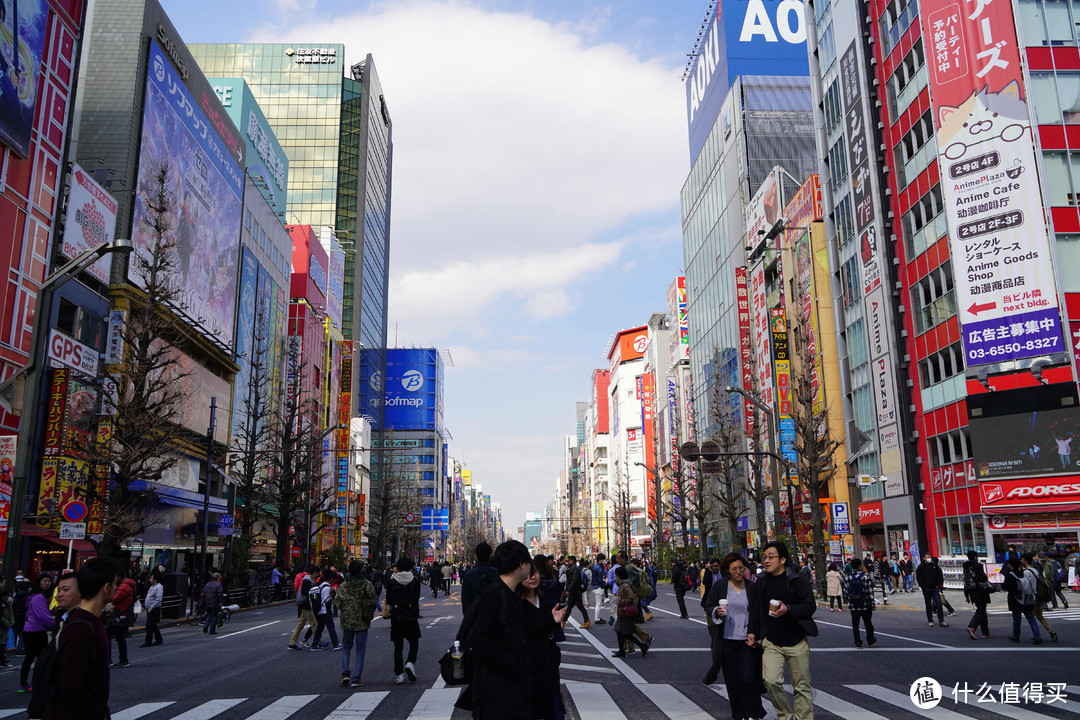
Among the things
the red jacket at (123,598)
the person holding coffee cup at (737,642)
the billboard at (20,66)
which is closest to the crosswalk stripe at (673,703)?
the person holding coffee cup at (737,642)

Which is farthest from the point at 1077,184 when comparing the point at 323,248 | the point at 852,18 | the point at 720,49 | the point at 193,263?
the point at 323,248

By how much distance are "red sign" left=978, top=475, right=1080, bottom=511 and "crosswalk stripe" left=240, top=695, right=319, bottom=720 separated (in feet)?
102

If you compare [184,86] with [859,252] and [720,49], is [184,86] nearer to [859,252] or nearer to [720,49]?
[859,252]

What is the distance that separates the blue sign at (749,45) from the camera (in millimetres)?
70125

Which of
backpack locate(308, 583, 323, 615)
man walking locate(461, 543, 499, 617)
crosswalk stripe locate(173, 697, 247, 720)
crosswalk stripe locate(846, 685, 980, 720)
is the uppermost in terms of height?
man walking locate(461, 543, 499, 617)

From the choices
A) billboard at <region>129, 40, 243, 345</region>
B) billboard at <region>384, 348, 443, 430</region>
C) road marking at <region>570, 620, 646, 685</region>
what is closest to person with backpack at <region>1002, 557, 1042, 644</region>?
road marking at <region>570, 620, 646, 685</region>

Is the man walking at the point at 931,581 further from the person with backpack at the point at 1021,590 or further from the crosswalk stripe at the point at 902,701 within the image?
the crosswalk stripe at the point at 902,701

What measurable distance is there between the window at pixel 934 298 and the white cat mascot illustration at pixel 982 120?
17.3ft

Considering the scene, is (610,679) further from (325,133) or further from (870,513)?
(325,133)

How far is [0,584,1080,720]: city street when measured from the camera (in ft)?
29.6

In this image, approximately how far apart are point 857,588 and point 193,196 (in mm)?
36705

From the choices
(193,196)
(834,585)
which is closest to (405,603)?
(834,585)

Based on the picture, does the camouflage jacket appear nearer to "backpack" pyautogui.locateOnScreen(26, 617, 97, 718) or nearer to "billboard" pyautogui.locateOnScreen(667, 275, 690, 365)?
"backpack" pyautogui.locateOnScreen(26, 617, 97, 718)

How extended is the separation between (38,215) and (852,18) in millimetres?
40860
